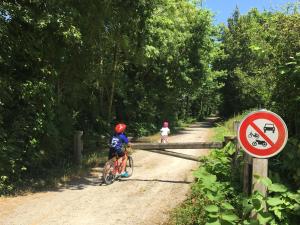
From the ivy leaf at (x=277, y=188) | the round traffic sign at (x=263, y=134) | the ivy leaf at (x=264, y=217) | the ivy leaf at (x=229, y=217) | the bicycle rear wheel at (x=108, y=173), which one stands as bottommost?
the bicycle rear wheel at (x=108, y=173)

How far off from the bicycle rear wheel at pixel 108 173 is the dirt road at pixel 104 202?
19 cm

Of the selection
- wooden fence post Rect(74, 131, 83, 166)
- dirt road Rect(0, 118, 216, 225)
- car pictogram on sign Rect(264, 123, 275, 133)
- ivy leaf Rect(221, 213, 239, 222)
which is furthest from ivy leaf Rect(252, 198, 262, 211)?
wooden fence post Rect(74, 131, 83, 166)

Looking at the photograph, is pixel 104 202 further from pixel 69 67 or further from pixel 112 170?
pixel 69 67

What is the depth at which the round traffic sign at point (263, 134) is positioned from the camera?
5.61 meters

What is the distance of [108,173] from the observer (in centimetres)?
1287

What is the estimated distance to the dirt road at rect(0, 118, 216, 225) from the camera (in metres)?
9.16

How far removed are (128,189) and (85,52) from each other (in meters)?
5.36

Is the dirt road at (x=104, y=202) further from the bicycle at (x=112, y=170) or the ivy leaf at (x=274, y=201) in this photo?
the ivy leaf at (x=274, y=201)

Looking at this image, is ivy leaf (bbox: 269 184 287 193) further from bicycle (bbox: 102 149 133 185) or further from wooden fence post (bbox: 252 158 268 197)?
bicycle (bbox: 102 149 133 185)

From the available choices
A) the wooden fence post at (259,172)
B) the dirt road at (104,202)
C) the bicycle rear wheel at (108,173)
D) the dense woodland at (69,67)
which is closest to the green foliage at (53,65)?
the dense woodland at (69,67)

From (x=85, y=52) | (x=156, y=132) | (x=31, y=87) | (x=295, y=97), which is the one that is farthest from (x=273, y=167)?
(x=156, y=132)

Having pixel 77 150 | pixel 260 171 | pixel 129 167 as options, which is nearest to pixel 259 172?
pixel 260 171

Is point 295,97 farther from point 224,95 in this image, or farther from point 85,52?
point 224,95

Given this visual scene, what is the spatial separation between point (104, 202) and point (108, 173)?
7.44 feet
